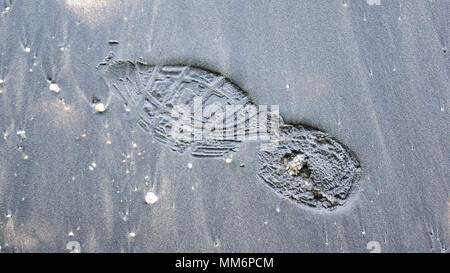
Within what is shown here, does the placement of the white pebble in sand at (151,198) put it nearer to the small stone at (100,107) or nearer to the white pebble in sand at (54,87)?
the small stone at (100,107)

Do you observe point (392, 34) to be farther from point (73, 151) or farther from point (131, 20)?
point (73, 151)

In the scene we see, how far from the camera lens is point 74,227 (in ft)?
9.21

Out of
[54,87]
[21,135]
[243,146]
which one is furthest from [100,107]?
[243,146]

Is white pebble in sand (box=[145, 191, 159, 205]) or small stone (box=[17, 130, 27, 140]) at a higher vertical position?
small stone (box=[17, 130, 27, 140])

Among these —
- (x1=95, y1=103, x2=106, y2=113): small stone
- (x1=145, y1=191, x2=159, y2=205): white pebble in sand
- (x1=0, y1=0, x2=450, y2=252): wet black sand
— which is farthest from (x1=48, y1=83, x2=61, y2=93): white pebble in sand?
(x1=145, y1=191, x2=159, y2=205): white pebble in sand

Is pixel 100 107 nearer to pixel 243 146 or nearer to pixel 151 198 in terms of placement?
pixel 151 198

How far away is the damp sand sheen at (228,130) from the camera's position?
9.51ft

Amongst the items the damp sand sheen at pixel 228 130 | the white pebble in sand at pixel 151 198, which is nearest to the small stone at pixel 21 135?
the damp sand sheen at pixel 228 130

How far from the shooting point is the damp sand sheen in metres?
2.90

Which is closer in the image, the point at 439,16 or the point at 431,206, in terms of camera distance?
the point at 431,206

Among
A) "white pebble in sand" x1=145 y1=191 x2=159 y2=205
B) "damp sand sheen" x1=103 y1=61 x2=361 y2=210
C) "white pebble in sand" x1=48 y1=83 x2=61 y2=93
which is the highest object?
"white pebble in sand" x1=48 y1=83 x2=61 y2=93

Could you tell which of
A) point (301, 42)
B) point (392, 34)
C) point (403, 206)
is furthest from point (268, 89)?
point (403, 206)

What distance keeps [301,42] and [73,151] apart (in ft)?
6.65

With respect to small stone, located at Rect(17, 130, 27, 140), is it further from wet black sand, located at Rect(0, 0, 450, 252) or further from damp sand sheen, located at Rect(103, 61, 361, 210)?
damp sand sheen, located at Rect(103, 61, 361, 210)
